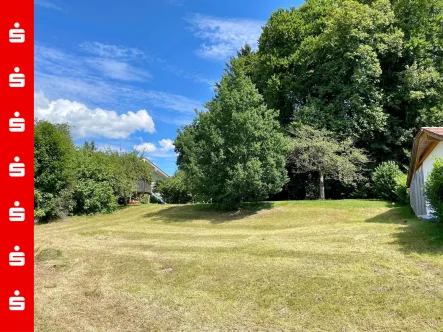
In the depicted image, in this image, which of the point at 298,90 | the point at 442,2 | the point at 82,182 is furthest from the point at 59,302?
the point at 442,2

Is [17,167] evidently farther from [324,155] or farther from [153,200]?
[153,200]

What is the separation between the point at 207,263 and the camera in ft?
25.4

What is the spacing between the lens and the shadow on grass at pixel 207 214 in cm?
1680

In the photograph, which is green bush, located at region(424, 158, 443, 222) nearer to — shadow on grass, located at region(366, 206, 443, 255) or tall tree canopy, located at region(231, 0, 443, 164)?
shadow on grass, located at region(366, 206, 443, 255)

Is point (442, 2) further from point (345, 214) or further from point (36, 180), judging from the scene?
point (36, 180)

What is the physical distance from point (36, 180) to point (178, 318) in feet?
58.5

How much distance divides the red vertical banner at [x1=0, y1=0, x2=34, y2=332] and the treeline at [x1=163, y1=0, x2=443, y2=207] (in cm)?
1223

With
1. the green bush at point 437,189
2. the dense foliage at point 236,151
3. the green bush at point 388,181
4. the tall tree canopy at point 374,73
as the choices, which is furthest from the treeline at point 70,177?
the green bush at point 437,189

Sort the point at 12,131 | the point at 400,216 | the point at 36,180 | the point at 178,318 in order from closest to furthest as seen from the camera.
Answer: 1. the point at 12,131
2. the point at 178,318
3. the point at 400,216
4. the point at 36,180

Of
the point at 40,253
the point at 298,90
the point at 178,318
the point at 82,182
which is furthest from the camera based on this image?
the point at 298,90

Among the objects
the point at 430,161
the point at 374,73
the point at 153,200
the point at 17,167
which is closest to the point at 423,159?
the point at 430,161

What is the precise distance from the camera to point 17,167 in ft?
14.1

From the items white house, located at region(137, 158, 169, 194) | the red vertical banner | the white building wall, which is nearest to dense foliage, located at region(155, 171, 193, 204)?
white house, located at region(137, 158, 169, 194)

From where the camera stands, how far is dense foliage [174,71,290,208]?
16562 millimetres
